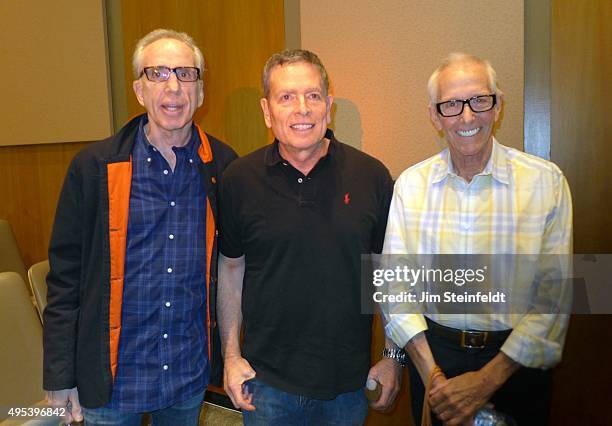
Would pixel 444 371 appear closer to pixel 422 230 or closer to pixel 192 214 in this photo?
pixel 422 230

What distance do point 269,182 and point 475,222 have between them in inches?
23.1

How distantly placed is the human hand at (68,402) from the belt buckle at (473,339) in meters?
1.11

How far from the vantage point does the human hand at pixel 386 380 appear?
155cm

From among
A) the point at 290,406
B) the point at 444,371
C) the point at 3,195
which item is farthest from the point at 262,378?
the point at 3,195

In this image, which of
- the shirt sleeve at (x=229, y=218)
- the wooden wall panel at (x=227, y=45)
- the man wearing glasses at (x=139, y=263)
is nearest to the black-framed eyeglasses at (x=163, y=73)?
the man wearing glasses at (x=139, y=263)

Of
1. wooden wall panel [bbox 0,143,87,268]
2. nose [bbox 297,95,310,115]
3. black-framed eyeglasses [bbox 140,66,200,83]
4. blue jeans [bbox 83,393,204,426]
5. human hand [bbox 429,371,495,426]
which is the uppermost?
black-framed eyeglasses [bbox 140,66,200,83]

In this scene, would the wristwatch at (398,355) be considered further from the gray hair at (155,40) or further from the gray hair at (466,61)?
the gray hair at (155,40)

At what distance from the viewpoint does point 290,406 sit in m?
1.52

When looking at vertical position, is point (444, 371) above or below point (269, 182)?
below

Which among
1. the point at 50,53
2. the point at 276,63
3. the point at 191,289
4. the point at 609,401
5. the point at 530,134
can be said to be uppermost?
the point at 50,53

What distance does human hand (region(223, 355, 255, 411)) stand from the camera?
1544 millimetres

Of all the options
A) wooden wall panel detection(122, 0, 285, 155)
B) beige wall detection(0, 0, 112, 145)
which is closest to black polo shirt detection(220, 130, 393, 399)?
wooden wall panel detection(122, 0, 285, 155)

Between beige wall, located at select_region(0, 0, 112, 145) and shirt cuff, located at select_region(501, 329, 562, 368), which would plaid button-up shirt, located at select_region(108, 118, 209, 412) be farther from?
beige wall, located at select_region(0, 0, 112, 145)

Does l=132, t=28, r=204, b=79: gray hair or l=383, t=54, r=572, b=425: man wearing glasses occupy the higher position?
l=132, t=28, r=204, b=79: gray hair
